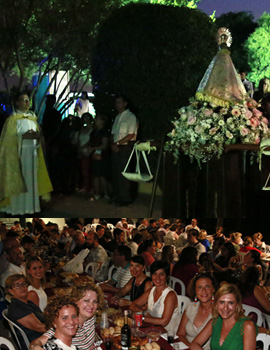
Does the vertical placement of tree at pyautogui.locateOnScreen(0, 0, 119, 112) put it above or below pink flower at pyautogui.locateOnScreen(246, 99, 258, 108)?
above

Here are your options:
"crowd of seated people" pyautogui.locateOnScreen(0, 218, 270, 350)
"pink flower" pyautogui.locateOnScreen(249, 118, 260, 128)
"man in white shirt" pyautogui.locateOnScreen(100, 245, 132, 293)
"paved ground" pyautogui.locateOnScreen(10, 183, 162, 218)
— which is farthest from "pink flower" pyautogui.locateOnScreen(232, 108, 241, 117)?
"man in white shirt" pyautogui.locateOnScreen(100, 245, 132, 293)

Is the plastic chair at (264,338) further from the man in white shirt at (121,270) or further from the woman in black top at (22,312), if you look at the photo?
the man in white shirt at (121,270)

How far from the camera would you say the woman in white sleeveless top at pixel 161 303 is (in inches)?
203

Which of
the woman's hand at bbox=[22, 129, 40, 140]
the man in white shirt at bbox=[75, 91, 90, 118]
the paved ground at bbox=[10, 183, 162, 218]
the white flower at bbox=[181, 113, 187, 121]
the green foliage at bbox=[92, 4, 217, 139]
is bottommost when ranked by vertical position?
the paved ground at bbox=[10, 183, 162, 218]

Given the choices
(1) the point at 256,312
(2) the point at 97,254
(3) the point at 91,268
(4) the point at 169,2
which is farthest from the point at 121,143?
(3) the point at 91,268

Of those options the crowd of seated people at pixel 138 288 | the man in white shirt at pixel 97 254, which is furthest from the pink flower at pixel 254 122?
the man in white shirt at pixel 97 254

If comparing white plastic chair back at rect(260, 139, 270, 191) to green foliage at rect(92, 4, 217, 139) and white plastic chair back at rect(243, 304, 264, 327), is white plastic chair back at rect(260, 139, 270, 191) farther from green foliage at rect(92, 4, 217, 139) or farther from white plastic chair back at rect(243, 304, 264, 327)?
white plastic chair back at rect(243, 304, 264, 327)

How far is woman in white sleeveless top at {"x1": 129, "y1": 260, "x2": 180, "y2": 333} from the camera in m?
5.17

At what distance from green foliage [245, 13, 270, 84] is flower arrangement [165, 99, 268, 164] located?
340 millimetres

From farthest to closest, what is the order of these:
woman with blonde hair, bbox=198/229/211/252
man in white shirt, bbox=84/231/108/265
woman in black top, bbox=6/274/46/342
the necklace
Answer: woman with blonde hair, bbox=198/229/211/252 < man in white shirt, bbox=84/231/108/265 < the necklace < woman in black top, bbox=6/274/46/342

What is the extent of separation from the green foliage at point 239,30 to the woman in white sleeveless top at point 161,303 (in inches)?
84.7

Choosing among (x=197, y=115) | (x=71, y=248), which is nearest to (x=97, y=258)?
(x=71, y=248)

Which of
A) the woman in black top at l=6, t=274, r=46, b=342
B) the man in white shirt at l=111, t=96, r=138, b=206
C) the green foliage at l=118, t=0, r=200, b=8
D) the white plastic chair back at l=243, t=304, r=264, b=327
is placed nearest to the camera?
the woman in black top at l=6, t=274, r=46, b=342

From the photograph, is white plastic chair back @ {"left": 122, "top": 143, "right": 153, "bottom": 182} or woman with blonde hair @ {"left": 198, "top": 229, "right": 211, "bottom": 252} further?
woman with blonde hair @ {"left": 198, "top": 229, "right": 211, "bottom": 252}
